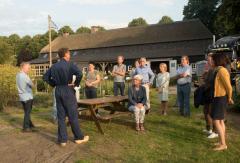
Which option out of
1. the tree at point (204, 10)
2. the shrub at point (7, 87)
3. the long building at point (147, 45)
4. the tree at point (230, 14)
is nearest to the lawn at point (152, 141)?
the shrub at point (7, 87)

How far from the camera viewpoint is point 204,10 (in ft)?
156

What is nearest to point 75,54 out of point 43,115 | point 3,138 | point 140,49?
point 140,49

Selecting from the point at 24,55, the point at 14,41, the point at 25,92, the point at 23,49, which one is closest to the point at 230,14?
the point at 25,92

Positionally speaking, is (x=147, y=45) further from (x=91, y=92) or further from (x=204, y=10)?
(x=91, y=92)

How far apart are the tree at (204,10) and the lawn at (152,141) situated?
39.4 meters

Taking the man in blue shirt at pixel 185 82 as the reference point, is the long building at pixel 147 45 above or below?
above

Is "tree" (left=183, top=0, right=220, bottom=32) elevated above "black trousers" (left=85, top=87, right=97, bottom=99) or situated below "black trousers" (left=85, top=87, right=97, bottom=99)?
above

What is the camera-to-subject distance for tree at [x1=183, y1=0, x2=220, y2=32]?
153ft

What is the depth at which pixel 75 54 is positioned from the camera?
51.7m

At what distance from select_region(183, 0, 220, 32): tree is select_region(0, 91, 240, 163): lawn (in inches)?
1552

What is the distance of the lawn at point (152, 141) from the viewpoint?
5.84 meters

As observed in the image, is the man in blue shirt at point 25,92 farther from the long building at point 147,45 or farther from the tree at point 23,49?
the tree at point 23,49

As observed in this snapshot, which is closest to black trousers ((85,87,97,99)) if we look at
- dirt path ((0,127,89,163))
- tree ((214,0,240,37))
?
dirt path ((0,127,89,163))

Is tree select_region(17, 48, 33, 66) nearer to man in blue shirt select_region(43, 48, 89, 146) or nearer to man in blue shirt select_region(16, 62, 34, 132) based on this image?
man in blue shirt select_region(16, 62, 34, 132)
